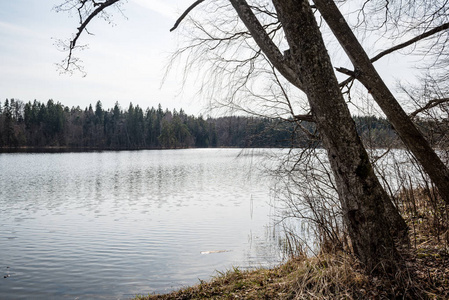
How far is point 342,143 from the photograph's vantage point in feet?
11.0

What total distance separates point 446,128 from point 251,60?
3.69m

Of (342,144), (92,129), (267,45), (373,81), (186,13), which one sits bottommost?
(342,144)

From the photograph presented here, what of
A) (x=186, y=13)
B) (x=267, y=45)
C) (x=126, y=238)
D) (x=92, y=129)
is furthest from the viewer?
(x=92, y=129)

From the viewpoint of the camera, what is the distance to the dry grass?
321cm

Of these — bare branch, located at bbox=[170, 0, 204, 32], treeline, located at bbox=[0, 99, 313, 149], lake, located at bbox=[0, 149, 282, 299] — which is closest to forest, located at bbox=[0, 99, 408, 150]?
treeline, located at bbox=[0, 99, 313, 149]

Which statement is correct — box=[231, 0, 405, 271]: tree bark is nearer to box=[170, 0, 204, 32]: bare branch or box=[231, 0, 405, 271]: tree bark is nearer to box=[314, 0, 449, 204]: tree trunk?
box=[314, 0, 449, 204]: tree trunk

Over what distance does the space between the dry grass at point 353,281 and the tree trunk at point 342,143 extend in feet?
0.69

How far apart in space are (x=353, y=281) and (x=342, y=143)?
1.45 metres

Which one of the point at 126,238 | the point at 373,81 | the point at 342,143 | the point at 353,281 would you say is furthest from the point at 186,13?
the point at 126,238

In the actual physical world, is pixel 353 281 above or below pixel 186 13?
below

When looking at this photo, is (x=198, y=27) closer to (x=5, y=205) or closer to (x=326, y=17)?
(x=326, y=17)

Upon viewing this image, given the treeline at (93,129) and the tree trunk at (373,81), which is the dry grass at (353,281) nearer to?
the tree trunk at (373,81)

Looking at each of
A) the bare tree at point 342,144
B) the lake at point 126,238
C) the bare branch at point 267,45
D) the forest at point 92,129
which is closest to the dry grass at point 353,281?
the bare tree at point 342,144

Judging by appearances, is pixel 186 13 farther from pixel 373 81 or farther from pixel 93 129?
pixel 93 129
